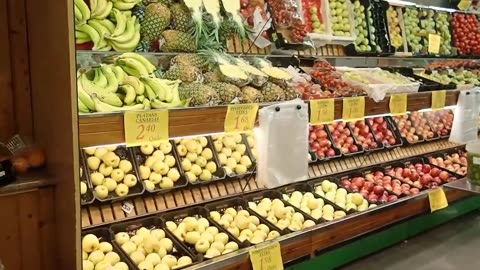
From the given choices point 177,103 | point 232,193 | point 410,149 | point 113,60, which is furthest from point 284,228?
point 410,149

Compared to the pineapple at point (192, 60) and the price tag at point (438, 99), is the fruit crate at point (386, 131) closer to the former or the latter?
the price tag at point (438, 99)

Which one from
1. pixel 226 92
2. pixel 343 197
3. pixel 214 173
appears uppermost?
pixel 226 92

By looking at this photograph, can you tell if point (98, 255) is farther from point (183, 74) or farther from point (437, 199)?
point (437, 199)

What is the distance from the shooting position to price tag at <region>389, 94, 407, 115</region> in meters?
2.87

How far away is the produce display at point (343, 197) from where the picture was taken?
2908 millimetres

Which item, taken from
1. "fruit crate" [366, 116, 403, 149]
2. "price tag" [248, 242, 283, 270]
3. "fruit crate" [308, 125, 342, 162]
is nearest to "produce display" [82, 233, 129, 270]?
"price tag" [248, 242, 283, 270]

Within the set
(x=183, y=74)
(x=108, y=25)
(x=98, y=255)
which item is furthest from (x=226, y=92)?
(x=98, y=255)

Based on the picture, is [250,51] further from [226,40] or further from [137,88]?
[137,88]

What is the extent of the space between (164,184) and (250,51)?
107cm

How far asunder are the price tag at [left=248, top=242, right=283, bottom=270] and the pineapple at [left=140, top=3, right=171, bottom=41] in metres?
1.20

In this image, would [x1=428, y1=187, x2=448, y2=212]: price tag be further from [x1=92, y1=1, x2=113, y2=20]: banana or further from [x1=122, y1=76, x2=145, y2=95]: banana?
[x1=92, y1=1, x2=113, y2=20]: banana

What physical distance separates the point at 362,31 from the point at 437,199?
1.47 metres

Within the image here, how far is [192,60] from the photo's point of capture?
2.47 metres

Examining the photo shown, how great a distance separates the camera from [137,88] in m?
2.11
